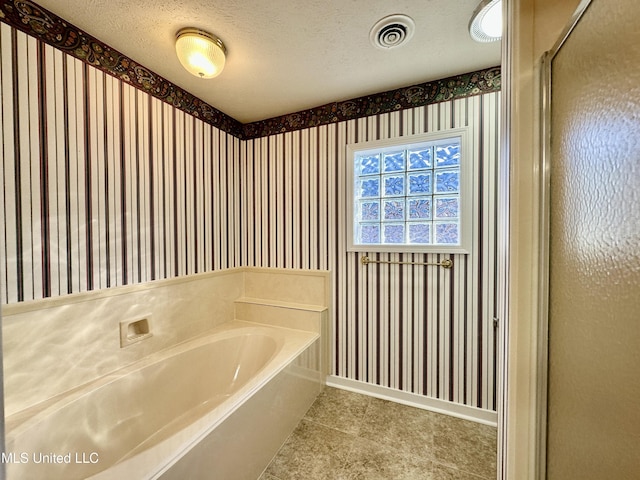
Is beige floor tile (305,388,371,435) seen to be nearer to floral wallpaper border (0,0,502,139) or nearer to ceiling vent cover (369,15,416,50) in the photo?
floral wallpaper border (0,0,502,139)

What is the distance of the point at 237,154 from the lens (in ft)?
8.10

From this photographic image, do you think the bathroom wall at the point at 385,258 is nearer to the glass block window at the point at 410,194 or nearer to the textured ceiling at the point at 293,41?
the glass block window at the point at 410,194

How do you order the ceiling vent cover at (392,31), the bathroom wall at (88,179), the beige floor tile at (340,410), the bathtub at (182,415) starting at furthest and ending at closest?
the beige floor tile at (340,410)
the ceiling vent cover at (392,31)
the bathroom wall at (88,179)
the bathtub at (182,415)

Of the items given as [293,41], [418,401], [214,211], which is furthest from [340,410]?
[293,41]

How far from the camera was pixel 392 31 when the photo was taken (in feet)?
4.69

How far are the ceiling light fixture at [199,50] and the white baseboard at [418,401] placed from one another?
89.8 inches

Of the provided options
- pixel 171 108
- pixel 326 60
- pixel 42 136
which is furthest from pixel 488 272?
pixel 42 136

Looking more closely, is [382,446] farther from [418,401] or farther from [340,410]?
[418,401]

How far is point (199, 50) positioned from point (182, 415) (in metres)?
2.11

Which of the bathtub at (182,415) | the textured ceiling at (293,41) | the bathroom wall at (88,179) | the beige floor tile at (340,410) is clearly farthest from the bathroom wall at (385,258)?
the bathroom wall at (88,179)

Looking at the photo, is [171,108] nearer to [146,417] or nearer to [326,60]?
[326,60]

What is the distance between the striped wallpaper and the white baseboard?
0.04 metres

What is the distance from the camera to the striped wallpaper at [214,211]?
128 centimetres

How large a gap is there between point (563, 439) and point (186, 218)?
2.20 meters
